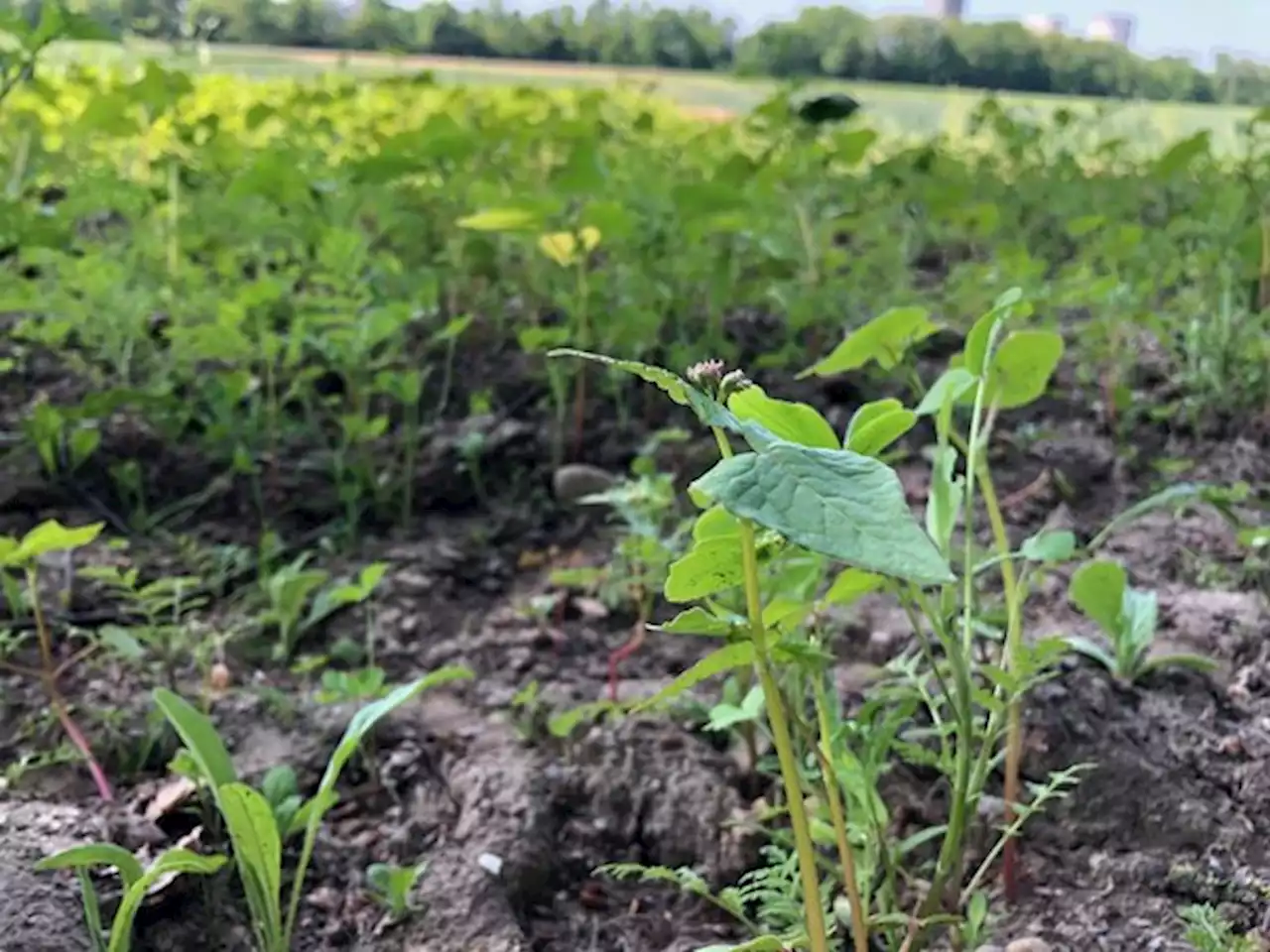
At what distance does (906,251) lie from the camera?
227 centimetres

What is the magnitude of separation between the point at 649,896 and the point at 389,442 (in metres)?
0.78

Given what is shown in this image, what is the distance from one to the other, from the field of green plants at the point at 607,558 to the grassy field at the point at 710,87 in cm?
116

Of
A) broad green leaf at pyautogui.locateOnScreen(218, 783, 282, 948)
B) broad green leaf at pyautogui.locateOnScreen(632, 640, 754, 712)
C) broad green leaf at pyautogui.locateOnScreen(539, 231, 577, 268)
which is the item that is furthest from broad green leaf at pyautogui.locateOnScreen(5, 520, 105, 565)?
broad green leaf at pyautogui.locateOnScreen(539, 231, 577, 268)

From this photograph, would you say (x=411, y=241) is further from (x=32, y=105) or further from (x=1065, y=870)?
(x=1065, y=870)

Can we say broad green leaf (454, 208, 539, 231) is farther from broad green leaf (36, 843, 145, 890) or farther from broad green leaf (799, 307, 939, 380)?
broad green leaf (36, 843, 145, 890)

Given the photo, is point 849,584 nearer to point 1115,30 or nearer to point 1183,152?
point 1183,152

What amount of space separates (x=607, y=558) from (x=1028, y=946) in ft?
2.32

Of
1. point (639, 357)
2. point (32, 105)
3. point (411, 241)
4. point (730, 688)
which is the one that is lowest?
point (730, 688)

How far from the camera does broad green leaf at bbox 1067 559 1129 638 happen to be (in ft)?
3.35

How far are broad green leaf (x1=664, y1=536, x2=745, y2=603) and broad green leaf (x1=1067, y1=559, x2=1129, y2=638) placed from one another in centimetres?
49

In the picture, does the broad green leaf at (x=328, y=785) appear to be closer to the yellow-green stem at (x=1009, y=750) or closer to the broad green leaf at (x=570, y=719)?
the broad green leaf at (x=570, y=719)

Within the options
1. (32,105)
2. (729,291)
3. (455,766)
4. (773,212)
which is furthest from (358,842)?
(32,105)

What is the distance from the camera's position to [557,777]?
3.32 feet

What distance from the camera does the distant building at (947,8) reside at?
4.24m
